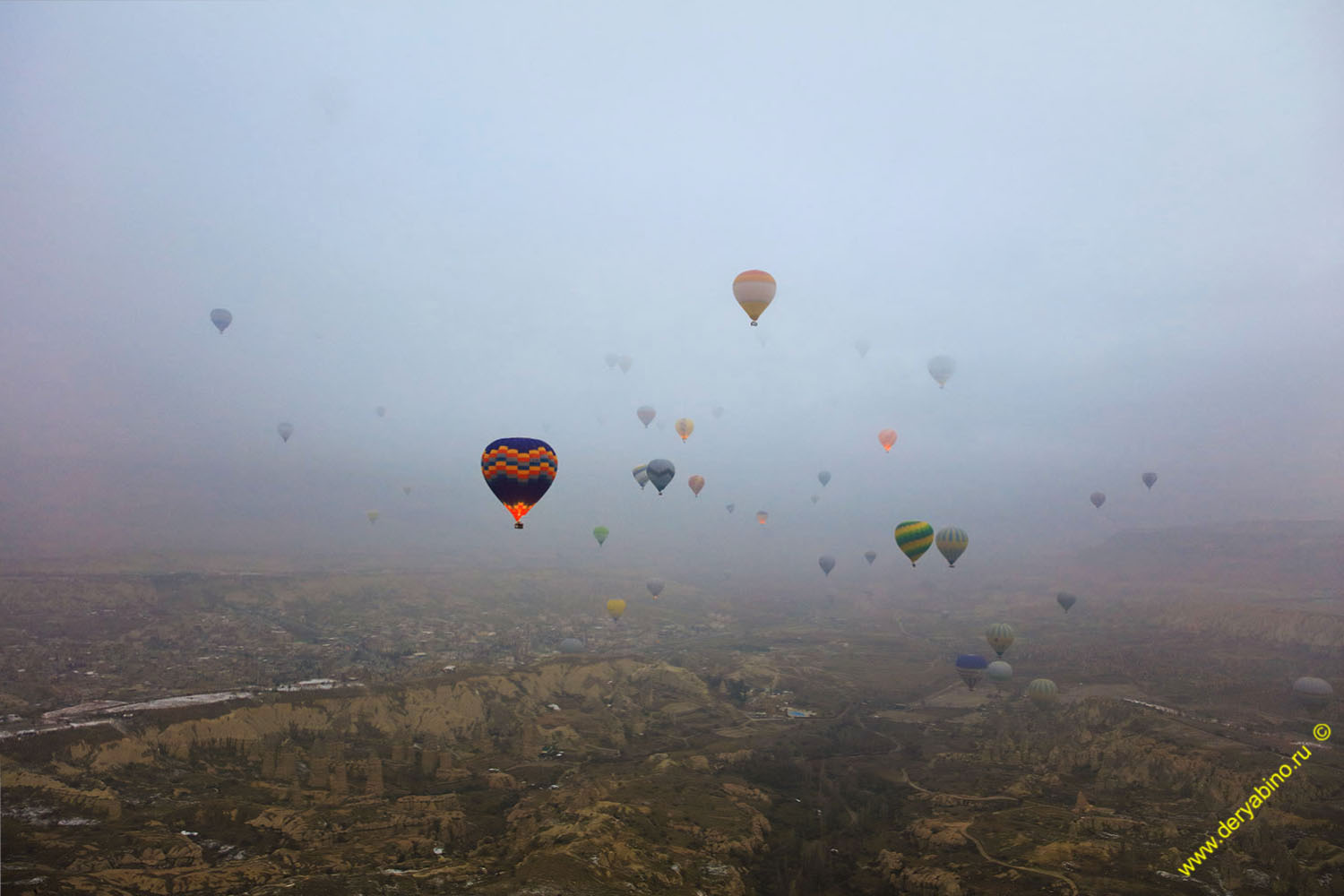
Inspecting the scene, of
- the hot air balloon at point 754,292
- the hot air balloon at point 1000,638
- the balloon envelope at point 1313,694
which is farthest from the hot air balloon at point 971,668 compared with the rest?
the hot air balloon at point 754,292

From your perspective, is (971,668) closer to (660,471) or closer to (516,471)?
(660,471)

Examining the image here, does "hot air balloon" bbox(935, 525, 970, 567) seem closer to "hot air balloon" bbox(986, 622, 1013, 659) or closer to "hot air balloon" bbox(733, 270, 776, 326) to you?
"hot air balloon" bbox(986, 622, 1013, 659)

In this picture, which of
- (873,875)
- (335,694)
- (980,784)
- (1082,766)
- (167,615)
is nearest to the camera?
(873,875)

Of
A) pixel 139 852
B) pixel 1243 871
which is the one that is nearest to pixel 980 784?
pixel 1243 871

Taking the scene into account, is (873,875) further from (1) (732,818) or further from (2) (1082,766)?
(2) (1082,766)

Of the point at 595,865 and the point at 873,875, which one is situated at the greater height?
the point at 595,865

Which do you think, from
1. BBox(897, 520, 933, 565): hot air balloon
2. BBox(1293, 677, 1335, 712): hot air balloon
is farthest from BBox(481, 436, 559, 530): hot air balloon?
BBox(1293, 677, 1335, 712): hot air balloon

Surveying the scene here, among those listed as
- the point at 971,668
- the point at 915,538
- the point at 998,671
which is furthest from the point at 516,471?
the point at 998,671
